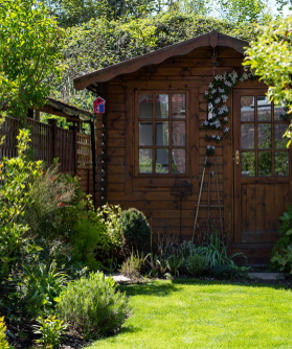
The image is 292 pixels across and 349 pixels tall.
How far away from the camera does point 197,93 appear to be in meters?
8.85

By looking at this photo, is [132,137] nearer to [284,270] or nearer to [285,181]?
[285,181]

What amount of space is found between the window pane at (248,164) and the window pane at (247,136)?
132 millimetres

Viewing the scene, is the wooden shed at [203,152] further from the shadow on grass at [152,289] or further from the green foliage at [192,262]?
the shadow on grass at [152,289]

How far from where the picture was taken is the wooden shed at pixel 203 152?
28.8ft

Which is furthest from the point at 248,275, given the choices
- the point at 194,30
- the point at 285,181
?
the point at 194,30

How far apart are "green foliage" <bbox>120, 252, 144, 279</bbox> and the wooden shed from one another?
1.27 m

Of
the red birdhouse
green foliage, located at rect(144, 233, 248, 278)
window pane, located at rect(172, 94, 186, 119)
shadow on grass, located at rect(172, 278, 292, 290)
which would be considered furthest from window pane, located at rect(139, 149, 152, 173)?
shadow on grass, located at rect(172, 278, 292, 290)

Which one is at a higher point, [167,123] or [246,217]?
[167,123]

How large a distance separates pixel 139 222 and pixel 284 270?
7.50 feet

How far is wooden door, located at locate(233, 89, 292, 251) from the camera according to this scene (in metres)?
8.77

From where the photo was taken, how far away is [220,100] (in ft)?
28.7

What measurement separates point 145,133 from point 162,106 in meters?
0.53

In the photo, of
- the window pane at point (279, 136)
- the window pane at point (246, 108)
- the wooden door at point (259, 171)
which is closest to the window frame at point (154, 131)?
the wooden door at point (259, 171)

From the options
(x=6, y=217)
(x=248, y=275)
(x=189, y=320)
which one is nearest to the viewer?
(x=6, y=217)
